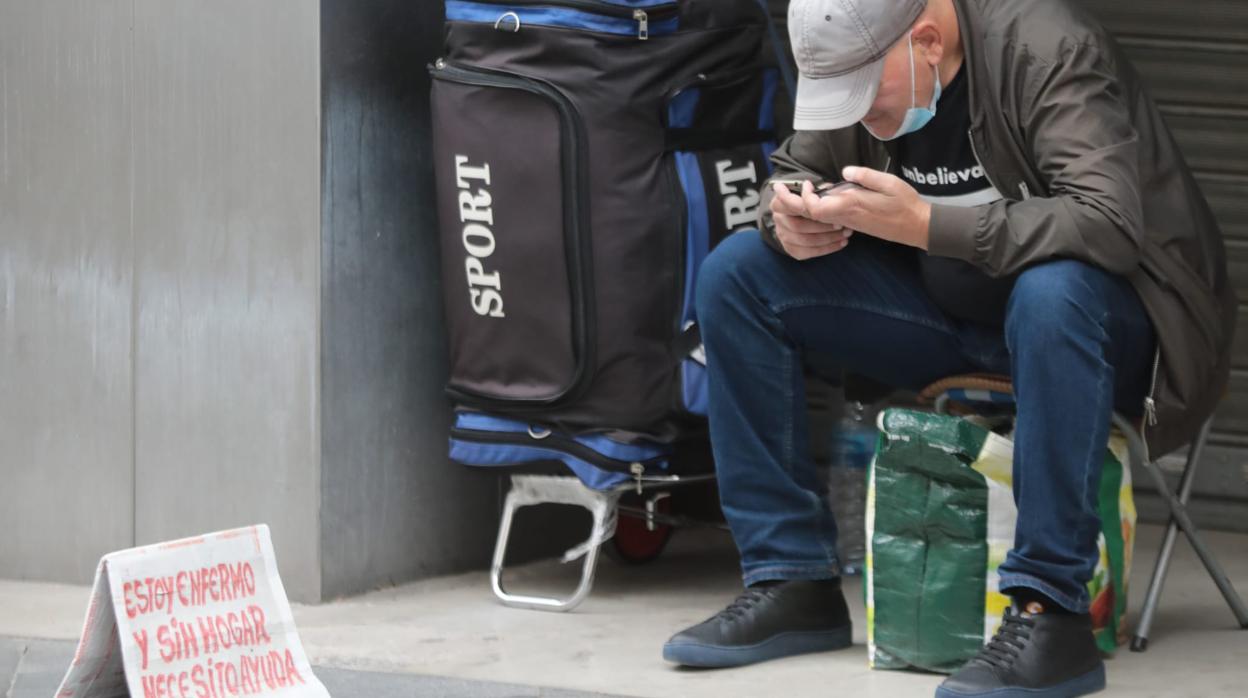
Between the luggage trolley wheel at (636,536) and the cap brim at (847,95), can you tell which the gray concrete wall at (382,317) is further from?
the cap brim at (847,95)

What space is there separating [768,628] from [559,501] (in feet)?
2.20

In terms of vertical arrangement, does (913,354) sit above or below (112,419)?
above

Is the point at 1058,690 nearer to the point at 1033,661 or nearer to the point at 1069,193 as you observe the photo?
the point at 1033,661

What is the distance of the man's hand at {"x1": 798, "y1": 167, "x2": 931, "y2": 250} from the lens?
2.61m

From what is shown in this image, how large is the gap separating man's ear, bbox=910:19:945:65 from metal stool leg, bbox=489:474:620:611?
104 centimetres

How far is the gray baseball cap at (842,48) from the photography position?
2.67 metres

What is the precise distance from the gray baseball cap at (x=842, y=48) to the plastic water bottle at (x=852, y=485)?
0.99 meters

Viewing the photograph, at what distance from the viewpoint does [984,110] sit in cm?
270

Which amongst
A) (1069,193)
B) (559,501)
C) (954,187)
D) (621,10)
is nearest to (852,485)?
(559,501)

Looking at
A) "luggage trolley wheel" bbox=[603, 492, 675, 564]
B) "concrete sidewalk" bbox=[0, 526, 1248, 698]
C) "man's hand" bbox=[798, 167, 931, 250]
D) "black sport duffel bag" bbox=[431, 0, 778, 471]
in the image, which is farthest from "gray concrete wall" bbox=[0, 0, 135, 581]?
"man's hand" bbox=[798, 167, 931, 250]

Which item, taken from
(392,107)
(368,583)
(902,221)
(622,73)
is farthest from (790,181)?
(368,583)

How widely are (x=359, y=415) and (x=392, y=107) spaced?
0.59 m

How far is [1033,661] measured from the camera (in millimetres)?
2539

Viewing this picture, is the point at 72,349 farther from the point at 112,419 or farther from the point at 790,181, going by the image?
→ the point at 790,181
